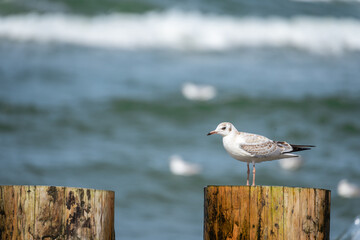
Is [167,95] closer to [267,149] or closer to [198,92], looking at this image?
[198,92]

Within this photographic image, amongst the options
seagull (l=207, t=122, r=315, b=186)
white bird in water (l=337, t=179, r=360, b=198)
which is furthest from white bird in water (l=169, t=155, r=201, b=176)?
seagull (l=207, t=122, r=315, b=186)

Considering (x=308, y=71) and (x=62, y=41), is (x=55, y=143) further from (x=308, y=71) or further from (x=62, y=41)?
(x=308, y=71)

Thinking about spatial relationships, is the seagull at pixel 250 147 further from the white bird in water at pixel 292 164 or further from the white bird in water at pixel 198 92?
the white bird in water at pixel 198 92

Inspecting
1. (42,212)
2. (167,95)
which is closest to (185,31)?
(167,95)

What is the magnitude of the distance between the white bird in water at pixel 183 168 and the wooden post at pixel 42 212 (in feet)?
15.1

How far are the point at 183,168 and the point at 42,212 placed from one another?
4.74 m

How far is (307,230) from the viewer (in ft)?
8.44

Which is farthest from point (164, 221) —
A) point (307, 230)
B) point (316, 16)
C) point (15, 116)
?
point (316, 16)

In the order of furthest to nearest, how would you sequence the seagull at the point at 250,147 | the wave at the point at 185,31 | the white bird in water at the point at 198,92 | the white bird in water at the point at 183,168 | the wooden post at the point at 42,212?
1. the wave at the point at 185,31
2. the white bird in water at the point at 198,92
3. the white bird in water at the point at 183,168
4. the seagull at the point at 250,147
5. the wooden post at the point at 42,212

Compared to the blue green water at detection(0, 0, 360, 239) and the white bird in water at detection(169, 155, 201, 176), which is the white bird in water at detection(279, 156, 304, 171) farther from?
the white bird in water at detection(169, 155, 201, 176)

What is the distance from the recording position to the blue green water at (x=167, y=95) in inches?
275

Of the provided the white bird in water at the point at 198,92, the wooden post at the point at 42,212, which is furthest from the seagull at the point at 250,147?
the white bird in water at the point at 198,92

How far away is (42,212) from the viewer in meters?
2.45

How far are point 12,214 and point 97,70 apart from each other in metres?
8.16
